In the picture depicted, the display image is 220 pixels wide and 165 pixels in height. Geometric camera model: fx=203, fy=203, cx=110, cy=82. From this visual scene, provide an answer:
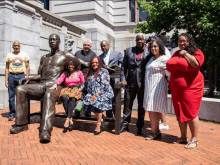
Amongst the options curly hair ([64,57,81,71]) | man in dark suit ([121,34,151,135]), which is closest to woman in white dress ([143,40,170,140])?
man in dark suit ([121,34,151,135])

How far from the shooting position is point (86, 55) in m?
5.48

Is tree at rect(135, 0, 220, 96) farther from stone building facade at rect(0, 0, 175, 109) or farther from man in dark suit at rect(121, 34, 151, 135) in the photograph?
man in dark suit at rect(121, 34, 151, 135)

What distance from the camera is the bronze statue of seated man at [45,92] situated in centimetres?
405

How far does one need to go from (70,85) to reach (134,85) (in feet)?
5.08

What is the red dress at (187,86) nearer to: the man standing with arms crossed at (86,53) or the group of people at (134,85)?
the group of people at (134,85)

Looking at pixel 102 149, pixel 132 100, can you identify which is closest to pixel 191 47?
pixel 132 100

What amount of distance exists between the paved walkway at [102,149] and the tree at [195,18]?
Answer: 682 cm

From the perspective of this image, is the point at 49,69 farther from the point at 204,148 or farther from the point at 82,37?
the point at 82,37

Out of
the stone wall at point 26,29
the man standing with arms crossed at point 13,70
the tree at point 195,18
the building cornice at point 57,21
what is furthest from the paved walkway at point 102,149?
the tree at point 195,18

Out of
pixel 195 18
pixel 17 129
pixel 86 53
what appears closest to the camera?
pixel 17 129

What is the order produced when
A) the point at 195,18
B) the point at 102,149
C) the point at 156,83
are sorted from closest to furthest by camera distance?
the point at 102,149 → the point at 156,83 → the point at 195,18

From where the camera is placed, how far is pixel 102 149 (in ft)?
11.4

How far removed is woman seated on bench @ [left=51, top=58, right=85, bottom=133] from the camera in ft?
15.0

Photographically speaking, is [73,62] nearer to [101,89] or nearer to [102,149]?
[101,89]
